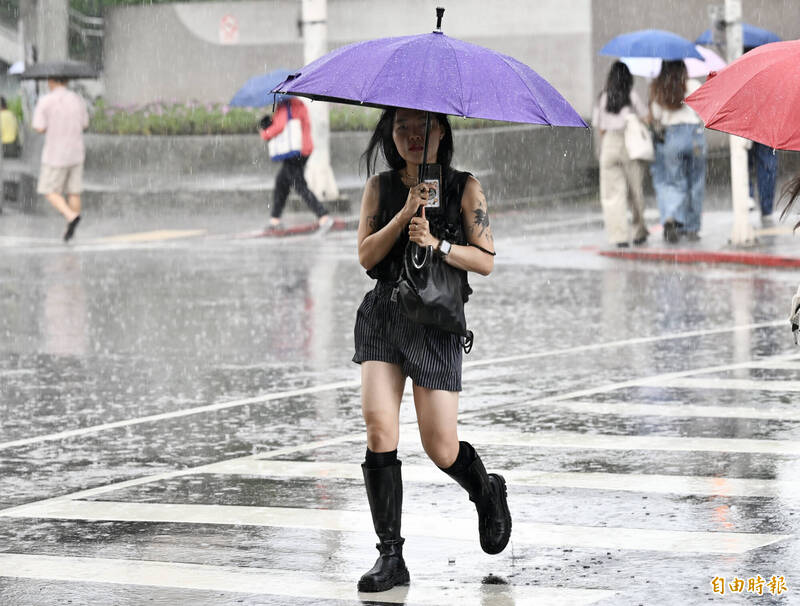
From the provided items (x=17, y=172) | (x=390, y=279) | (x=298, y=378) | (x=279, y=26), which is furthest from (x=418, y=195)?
(x=279, y=26)

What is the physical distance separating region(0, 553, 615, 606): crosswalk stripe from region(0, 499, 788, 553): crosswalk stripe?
0.70m

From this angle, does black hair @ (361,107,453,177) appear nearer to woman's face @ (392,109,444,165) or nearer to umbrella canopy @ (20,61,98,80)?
woman's face @ (392,109,444,165)

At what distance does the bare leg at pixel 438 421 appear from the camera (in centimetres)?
638

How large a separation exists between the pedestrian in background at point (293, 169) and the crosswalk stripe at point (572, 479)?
14049mm

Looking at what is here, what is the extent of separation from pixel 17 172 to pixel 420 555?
22.7m

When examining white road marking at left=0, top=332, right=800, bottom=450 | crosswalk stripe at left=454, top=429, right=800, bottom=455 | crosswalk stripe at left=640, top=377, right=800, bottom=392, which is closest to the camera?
crosswalk stripe at left=454, top=429, right=800, bottom=455

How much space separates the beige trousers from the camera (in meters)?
19.8

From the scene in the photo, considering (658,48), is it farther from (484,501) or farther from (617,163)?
(484,501)

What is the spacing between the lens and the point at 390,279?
6.48m

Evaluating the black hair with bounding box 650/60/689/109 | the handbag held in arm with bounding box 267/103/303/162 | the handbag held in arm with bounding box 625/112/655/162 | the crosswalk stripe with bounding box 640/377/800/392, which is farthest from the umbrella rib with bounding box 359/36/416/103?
the handbag held in arm with bounding box 267/103/303/162

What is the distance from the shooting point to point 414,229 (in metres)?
6.22

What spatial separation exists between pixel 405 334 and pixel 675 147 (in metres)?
14.0

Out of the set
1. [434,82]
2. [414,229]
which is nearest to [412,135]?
[434,82]

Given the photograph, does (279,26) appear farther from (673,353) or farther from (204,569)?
(204,569)
